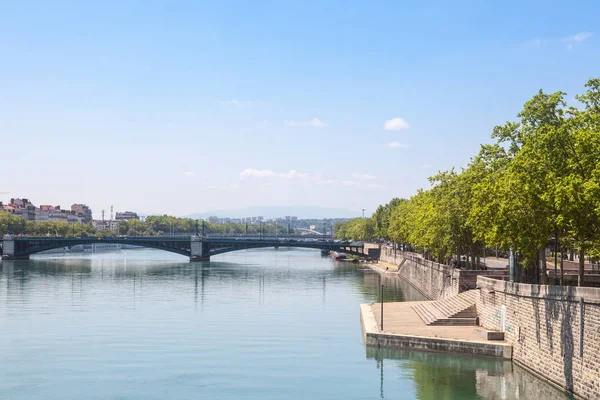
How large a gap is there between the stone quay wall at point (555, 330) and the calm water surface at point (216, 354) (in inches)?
47.9

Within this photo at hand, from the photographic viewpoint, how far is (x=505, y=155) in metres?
58.9

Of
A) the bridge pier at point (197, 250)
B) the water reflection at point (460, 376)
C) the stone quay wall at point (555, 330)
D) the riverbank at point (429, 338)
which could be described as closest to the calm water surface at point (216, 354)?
the water reflection at point (460, 376)

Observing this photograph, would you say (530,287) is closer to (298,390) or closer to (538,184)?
(538,184)

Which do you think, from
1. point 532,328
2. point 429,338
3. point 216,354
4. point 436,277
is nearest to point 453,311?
point 429,338

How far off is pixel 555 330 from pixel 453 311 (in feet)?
54.6

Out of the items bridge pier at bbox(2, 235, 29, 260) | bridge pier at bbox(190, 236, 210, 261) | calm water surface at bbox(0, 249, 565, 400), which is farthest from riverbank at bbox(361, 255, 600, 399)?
bridge pier at bbox(2, 235, 29, 260)

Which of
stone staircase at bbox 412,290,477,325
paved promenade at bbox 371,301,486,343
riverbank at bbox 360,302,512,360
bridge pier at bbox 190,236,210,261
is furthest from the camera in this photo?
bridge pier at bbox 190,236,210,261

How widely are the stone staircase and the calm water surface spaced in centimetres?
537

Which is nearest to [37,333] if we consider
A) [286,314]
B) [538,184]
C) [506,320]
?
[286,314]

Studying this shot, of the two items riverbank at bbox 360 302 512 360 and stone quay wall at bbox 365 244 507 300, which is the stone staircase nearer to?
riverbank at bbox 360 302 512 360

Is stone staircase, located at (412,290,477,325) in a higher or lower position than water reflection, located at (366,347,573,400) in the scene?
higher

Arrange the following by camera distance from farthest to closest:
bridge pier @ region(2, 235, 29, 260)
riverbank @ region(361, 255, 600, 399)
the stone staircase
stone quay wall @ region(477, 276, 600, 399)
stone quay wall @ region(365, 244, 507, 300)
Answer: bridge pier @ region(2, 235, 29, 260) < stone quay wall @ region(365, 244, 507, 300) < the stone staircase < riverbank @ region(361, 255, 600, 399) < stone quay wall @ region(477, 276, 600, 399)

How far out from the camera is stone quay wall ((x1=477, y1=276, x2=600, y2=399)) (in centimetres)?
3033

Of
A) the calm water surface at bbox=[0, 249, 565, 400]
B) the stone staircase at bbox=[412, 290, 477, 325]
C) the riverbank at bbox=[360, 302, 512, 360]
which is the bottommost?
the calm water surface at bbox=[0, 249, 565, 400]
